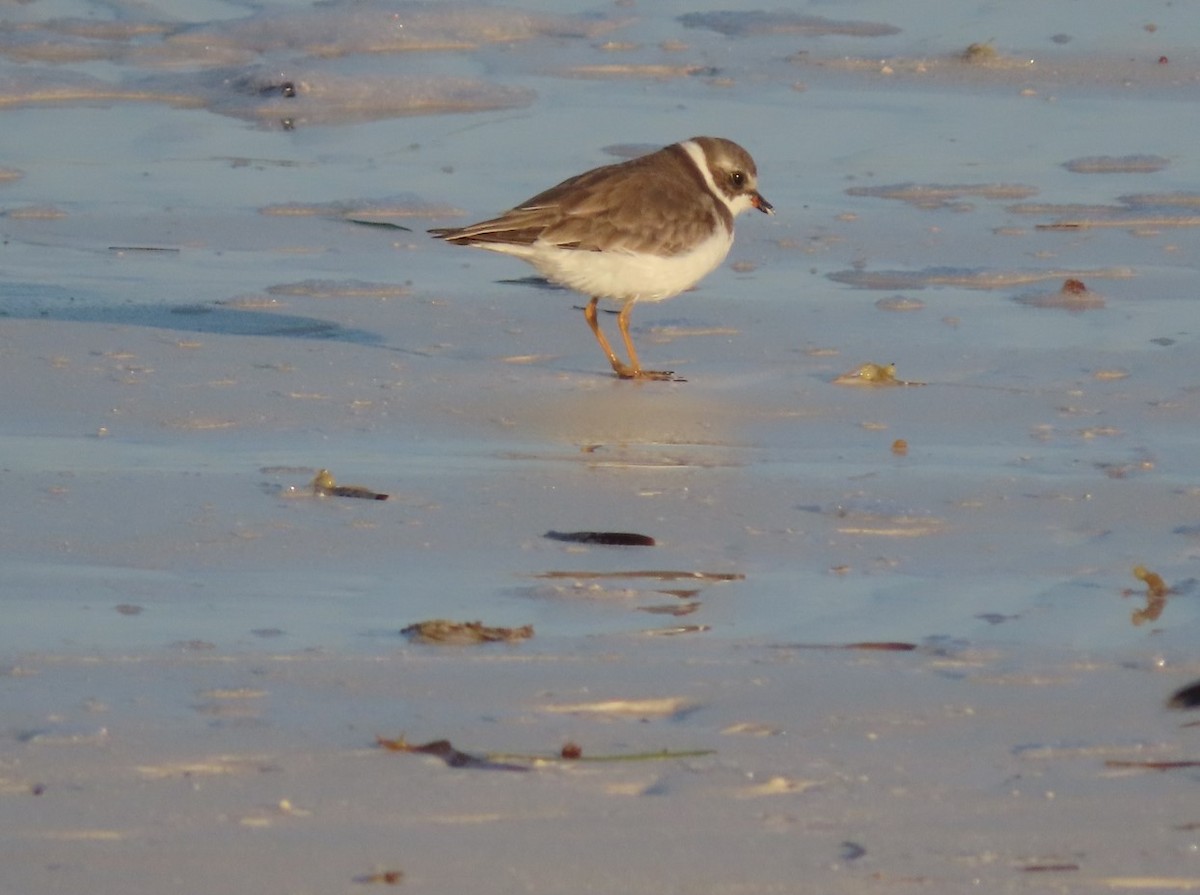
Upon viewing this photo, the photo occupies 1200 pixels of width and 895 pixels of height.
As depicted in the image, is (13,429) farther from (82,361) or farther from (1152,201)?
(1152,201)

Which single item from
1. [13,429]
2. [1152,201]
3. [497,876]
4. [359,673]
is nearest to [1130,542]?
[359,673]

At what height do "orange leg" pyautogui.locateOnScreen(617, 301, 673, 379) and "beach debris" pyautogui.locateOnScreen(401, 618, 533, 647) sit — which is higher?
"beach debris" pyautogui.locateOnScreen(401, 618, 533, 647)

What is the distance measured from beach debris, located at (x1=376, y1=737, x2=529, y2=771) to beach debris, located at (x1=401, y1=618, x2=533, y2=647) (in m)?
0.45

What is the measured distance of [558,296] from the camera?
269 inches

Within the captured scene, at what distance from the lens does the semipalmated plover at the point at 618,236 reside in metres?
5.97

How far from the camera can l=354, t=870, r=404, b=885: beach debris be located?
263cm

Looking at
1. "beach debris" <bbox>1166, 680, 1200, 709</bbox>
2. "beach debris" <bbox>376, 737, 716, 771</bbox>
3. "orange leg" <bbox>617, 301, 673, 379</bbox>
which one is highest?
"beach debris" <bbox>376, 737, 716, 771</bbox>

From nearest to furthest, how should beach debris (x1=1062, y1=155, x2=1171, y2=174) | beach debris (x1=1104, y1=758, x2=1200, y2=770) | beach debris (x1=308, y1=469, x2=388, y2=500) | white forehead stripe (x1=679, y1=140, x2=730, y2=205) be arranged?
beach debris (x1=1104, y1=758, x2=1200, y2=770)
beach debris (x1=308, y1=469, x2=388, y2=500)
white forehead stripe (x1=679, y1=140, x2=730, y2=205)
beach debris (x1=1062, y1=155, x2=1171, y2=174)

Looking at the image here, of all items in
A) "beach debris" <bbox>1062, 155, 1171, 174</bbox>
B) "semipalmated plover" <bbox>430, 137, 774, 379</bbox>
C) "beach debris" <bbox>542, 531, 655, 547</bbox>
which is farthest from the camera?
"beach debris" <bbox>1062, 155, 1171, 174</bbox>

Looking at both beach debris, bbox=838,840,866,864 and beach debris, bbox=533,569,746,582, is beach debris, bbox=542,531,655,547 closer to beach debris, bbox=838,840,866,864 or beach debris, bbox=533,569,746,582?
beach debris, bbox=533,569,746,582

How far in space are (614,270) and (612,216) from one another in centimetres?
19

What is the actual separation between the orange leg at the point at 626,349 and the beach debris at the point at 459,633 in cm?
224

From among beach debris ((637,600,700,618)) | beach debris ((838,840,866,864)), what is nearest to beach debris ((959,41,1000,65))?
beach debris ((637,600,700,618))

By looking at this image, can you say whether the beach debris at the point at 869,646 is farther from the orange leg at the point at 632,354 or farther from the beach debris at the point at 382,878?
the orange leg at the point at 632,354
